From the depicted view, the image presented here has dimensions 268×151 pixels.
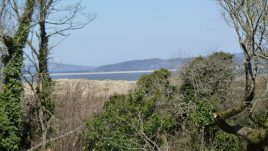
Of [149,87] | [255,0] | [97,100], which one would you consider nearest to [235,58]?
[149,87]

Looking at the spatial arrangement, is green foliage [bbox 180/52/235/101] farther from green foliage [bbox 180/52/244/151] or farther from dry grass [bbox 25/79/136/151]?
dry grass [bbox 25/79/136/151]

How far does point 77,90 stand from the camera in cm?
2069

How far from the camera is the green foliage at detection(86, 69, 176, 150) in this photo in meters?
15.5

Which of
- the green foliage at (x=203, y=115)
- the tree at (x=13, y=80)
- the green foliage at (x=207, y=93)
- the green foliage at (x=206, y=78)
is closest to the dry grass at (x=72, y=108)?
the tree at (x=13, y=80)

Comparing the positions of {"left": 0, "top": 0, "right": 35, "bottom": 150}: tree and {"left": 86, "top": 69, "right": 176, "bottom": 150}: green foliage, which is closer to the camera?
{"left": 86, "top": 69, "right": 176, "bottom": 150}: green foliage

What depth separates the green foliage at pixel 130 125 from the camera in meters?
15.5

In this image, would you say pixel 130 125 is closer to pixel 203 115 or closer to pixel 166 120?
pixel 166 120

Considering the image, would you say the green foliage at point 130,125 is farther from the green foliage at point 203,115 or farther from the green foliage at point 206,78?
the green foliage at point 206,78

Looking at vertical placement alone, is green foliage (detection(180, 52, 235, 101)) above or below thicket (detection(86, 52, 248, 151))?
above

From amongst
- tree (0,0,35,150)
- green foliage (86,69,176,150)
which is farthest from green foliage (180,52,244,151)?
tree (0,0,35,150)

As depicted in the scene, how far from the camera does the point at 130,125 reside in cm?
1559

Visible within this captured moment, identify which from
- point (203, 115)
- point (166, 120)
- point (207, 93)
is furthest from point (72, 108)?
point (203, 115)

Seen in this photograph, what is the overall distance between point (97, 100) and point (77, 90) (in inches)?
40.3

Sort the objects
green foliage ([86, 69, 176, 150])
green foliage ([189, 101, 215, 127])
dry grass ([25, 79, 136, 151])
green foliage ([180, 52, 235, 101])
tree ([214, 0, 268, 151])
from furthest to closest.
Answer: green foliage ([180, 52, 235, 101]) → dry grass ([25, 79, 136, 151]) → green foliage ([86, 69, 176, 150]) → green foliage ([189, 101, 215, 127]) → tree ([214, 0, 268, 151])
